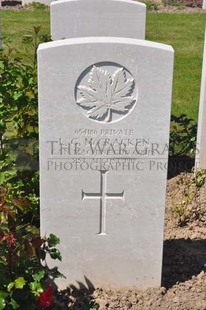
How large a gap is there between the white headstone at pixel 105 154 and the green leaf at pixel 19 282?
74 centimetres

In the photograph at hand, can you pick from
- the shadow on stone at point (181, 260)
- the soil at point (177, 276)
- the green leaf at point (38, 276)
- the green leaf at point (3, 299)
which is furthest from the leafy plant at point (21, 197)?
the shadow on stone at point (181, 260)

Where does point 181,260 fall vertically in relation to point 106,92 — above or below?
below

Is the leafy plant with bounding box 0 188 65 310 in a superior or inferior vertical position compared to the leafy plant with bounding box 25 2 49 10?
inferior

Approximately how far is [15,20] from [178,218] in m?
9.07

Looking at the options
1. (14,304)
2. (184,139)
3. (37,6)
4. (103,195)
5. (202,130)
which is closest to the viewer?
(14,304)

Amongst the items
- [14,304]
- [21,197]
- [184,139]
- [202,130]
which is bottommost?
[14,304]

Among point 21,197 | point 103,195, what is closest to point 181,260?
point 103,195

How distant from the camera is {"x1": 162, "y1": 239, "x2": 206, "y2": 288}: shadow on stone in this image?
430 cm

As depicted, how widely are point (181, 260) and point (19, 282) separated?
5.17ft

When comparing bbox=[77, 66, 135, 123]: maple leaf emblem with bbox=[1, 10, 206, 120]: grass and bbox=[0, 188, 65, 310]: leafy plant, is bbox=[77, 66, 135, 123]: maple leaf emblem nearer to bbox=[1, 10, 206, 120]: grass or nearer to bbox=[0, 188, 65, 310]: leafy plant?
bbox=[0, 188, 65, 310]: leafy plant

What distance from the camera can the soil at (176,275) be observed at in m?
4.00

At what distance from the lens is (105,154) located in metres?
3.86

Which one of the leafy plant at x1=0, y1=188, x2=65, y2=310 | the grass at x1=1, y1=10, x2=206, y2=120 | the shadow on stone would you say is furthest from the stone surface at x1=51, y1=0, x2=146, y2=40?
the leafy plant at x1=0, y1=188, x2=65, y2=310

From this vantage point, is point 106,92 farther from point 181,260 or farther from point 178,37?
point 178,37
